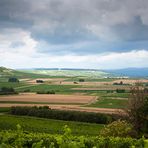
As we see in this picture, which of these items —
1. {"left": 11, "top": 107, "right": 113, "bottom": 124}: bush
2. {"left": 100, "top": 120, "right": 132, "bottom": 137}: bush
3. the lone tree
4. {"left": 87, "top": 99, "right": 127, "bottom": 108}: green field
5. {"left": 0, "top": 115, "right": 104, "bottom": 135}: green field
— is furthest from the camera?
{"left": 87, "top": 99, "right": 127, "bottom": 108}: green field

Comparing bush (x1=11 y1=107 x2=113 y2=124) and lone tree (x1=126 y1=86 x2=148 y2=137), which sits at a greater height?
lone tree (x1=126 y1=86 x2=148 y2=137)

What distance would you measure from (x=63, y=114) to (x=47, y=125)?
14.3 metres

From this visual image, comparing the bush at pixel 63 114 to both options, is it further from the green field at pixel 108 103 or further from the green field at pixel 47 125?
the green field at pixel 108 103

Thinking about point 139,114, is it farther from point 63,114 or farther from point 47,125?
point 63,114

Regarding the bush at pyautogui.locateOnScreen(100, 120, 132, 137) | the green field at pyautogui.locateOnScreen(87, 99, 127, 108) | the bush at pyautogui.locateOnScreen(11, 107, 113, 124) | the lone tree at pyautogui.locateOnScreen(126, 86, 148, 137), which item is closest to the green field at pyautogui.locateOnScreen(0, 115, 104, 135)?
the bush at pyautogui.locateOnScreen(11, 107, 113, 124)

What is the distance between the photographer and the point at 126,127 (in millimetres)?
53406

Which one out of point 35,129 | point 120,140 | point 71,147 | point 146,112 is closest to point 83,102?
point 35,129

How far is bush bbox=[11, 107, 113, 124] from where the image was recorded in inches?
3903

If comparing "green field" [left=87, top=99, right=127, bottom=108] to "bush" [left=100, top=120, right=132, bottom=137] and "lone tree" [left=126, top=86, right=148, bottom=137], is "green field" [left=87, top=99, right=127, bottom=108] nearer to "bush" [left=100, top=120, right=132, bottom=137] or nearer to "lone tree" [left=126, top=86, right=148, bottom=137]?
"lone tree" [left=126, top=86, right=148, bottom=137]

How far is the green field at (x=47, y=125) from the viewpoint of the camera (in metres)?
77.7

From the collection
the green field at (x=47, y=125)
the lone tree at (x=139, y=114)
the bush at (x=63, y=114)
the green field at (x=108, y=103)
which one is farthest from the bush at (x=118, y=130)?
the green field at (x=108, y=103)

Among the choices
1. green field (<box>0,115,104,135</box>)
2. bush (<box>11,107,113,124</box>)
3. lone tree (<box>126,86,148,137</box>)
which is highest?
lone tree (<box>126,86,148,137</box>)

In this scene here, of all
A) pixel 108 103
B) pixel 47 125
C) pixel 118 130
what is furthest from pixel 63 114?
pixel 118 130

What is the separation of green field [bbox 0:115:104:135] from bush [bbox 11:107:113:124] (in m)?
4.30
